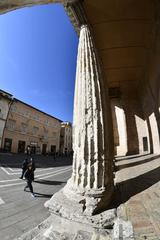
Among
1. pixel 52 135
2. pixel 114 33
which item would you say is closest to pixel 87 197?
pixel 114 33

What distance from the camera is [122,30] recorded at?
535 centimetres

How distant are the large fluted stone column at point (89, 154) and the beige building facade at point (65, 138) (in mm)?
41411

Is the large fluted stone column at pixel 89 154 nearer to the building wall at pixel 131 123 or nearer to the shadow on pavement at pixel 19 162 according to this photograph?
the building wall at pixel 131 123

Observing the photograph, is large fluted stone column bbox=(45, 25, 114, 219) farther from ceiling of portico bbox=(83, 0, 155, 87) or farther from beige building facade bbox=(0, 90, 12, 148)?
beige building facade bbox=(0, 90, 12, 148)

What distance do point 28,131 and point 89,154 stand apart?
29426 millimetres

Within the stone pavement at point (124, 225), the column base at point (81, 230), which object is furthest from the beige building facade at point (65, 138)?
the column base at point (81, 230)

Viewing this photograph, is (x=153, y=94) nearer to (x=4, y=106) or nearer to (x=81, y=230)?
(x=81, y=230)

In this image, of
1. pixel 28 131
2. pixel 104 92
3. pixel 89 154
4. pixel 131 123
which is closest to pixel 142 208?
pixel 89 154

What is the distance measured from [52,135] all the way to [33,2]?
34.5 metres

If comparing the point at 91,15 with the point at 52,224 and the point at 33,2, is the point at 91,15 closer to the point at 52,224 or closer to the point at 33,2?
the point at 33,2

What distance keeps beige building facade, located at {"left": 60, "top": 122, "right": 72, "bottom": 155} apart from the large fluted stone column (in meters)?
41.4

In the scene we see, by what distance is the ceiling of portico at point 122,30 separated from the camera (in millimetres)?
4383

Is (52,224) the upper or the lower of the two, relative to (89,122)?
lower

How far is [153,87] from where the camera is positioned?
328 inches
